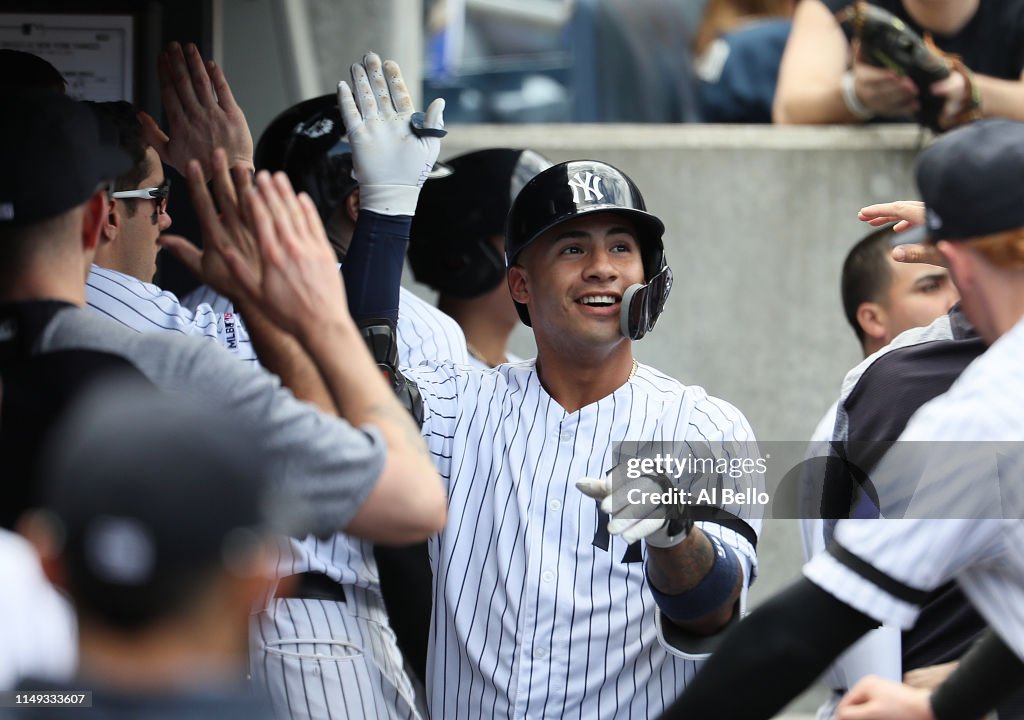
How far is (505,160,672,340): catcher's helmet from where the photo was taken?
111 inches

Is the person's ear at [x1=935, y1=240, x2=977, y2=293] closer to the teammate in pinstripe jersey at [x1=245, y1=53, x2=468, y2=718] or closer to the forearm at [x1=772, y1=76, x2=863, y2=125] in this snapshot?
the teammate in pinstripe jersey at [x1=245, y1=53, x2=468, y2=718]

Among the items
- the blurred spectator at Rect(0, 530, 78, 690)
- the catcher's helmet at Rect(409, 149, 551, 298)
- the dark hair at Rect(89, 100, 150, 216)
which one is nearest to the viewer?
the blurred spectator at Rect(0, 530, 78, 690)

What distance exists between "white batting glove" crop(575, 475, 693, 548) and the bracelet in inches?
113

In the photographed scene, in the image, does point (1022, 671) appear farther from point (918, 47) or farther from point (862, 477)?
point (918, 47)

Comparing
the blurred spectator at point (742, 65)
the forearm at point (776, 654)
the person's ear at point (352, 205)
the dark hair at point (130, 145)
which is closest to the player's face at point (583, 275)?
the person's ear at point (352, 205)

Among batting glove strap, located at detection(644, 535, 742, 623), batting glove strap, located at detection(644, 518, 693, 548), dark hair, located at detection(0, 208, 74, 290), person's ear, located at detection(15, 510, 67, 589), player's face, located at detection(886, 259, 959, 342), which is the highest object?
dark hair, located at detection(0, 208, 74, 290)

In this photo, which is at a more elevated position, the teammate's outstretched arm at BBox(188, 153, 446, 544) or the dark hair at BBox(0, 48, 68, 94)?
the dark hair at BBox(0, 48, 68, 94)

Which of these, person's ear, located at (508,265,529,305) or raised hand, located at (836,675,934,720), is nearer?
raised hand, located at (836,675,934,720)

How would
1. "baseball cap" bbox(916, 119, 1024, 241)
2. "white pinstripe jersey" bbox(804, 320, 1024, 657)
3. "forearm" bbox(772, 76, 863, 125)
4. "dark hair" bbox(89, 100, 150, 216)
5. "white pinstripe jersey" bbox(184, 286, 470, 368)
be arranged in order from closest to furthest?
"white pinstripe jersey" bbox(804, 320, 1024, 657) < "baseball cap" bbox(916, 119, 1024, 241) < "dark hair" bbox(89, 100, 150, 216) < "white pinstripe jersey" bbox(184, 286, 470, 368) < "forearm" bbox(772, 76, 863, 125)

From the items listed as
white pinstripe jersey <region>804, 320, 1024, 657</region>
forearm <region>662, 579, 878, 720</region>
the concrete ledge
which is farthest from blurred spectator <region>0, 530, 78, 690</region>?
the concrete ledge

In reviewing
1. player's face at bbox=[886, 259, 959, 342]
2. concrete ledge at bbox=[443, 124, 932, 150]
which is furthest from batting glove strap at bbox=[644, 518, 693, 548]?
concrete ledge at bbox=[443, 124, 932, 150]

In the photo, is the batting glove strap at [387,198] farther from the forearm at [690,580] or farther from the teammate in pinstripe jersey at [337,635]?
the forearm at [690,580]

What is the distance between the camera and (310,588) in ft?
9.46

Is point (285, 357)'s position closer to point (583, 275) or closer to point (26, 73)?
point (583, 275)
